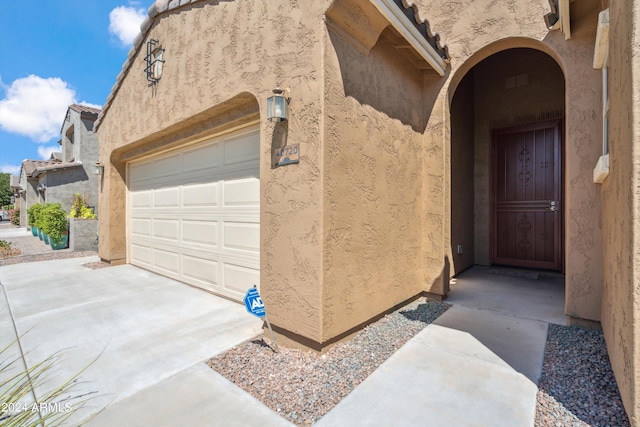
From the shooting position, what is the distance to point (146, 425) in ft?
7.82

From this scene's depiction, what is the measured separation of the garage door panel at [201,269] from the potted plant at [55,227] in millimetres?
9434

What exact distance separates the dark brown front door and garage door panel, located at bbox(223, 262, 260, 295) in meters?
5.99

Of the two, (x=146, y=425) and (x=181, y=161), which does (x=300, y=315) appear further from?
(x=181, y=161)

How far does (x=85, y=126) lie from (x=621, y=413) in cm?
2307

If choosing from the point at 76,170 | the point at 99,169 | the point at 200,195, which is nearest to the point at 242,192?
the point at 200,195

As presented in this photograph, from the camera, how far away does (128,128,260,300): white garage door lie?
16.4 ft

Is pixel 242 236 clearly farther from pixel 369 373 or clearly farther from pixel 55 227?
pixel 55 227

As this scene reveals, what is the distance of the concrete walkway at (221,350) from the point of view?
98.4 inches

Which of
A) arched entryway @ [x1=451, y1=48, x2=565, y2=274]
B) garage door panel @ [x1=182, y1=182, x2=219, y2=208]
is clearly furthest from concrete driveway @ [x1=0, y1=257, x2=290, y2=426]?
arched entryway @ [x1=451, y1=48, x2=565, y2=274]

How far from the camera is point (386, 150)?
4258 mm

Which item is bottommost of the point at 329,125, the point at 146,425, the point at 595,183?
the point at 146,425

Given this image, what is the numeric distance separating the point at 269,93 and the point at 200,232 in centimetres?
349

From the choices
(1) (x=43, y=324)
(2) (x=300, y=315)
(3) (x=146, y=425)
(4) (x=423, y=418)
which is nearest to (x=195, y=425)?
(3) (x=146, y=425)

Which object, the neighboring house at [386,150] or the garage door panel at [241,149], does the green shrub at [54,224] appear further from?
the garage door panel at [241,149]
